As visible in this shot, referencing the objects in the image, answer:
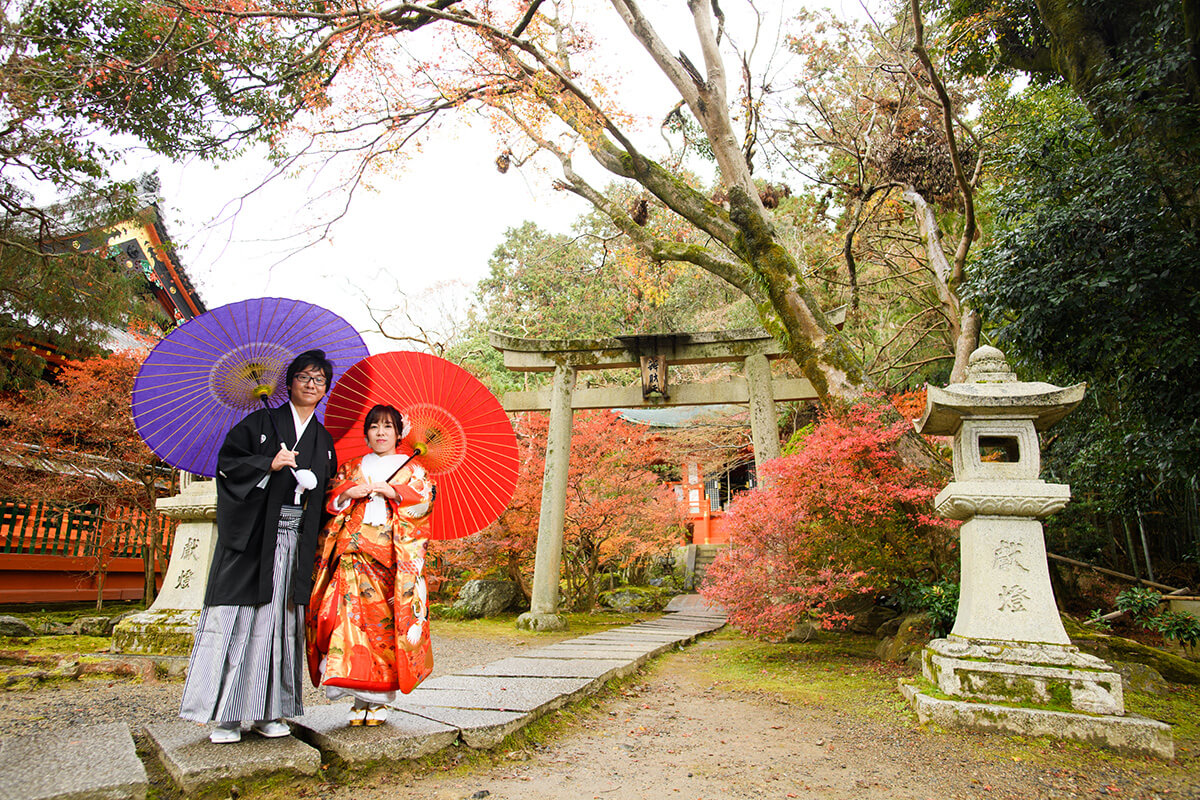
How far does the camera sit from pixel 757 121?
964 centimetres

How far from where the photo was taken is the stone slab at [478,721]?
2.96 meters

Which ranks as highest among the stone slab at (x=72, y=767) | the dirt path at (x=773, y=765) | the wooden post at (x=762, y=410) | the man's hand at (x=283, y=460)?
the wooden post at (x=762, y=410)

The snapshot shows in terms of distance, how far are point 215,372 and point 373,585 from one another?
1.18m

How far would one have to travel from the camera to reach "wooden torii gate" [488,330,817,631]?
9203 millimetres

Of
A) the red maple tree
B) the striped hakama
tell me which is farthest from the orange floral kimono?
the red maple tree

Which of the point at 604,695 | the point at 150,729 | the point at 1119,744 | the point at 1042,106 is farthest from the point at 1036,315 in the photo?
the point at 150,729

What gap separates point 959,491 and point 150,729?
4397 mm

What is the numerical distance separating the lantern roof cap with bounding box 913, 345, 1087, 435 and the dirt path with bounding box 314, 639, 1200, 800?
1.89m

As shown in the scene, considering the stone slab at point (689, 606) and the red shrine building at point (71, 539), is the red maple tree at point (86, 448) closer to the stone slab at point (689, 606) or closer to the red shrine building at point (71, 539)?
the red shrine building at point (71, 539)

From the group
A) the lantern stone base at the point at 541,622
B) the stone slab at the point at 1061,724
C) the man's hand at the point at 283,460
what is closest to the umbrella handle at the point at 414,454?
the man's hand at the point at 283,460

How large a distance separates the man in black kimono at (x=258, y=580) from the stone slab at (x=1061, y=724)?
333 centimetres

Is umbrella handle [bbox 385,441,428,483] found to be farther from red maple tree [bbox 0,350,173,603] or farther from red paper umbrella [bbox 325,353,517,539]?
red maple tree [bbox 0,350,173,603]

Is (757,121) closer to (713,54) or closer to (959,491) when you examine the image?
(713,54)

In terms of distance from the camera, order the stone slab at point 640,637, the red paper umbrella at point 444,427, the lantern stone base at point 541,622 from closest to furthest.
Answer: the red paper umbrella at point 444,427 → the stone slab at point 640,637 → the lantern stone base at point 541,622
